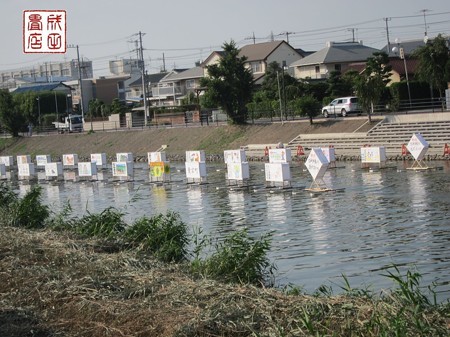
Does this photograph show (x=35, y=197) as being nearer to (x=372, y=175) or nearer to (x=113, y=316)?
(x=113, y=316)

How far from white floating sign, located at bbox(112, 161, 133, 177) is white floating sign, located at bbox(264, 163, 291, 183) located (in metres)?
11.5

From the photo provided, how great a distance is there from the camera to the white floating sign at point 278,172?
33.0m

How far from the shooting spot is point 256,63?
8806 cm

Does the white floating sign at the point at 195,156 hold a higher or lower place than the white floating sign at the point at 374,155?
higher

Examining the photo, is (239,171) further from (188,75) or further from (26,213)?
(188,75)

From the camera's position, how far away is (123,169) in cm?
4344

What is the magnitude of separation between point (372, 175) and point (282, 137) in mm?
19207

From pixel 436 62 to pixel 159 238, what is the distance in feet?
130

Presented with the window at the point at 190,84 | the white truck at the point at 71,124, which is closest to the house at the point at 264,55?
the window at the point at 190,84

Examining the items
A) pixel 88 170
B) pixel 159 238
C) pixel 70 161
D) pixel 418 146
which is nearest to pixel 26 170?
pixel 70 161

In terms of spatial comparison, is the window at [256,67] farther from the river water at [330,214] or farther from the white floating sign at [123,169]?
the white floating sign at [123,169]

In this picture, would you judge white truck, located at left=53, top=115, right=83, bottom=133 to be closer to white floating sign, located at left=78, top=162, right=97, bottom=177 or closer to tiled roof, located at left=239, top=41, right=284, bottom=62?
tiled roof, located at left=239, top=41, right=284, bottom=62

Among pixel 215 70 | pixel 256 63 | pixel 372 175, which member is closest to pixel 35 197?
pixel 372 175

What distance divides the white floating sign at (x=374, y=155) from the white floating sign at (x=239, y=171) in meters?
6.27
